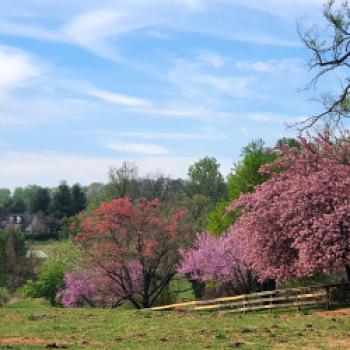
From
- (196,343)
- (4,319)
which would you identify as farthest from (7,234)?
(196,343)

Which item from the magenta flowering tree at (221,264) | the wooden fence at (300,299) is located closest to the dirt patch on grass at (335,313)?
the wooden fence at (300,299)

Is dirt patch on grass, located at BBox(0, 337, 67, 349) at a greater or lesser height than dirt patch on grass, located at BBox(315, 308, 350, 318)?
greater

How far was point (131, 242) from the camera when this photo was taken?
3641 cm

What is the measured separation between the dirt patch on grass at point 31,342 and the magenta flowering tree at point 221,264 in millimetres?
16066

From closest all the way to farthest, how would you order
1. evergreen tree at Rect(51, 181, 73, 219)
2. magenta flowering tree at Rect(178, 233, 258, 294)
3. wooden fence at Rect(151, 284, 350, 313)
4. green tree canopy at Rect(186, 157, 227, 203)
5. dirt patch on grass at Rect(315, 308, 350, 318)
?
dirt patch on grass at Rect(315, 308, 350, 318), wooden fence at Rect(151, 284, 350, 313), magenta flowering tree at Rect(178, 233, 258, 294), green tree canopy at Rect(186, 157, 227, 203), evergreen tree at Rect(51, 181, 73, 219)

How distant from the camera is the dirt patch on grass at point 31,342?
48.6 ft

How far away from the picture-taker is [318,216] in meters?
24.3

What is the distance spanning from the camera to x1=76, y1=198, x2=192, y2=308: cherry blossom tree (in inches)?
1406

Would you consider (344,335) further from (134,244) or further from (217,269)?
(134,244)

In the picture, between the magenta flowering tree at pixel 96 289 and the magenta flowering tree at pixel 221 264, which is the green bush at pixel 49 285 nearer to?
the magenta flowering tree at pixel 96 289

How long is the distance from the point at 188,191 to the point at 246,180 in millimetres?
48257

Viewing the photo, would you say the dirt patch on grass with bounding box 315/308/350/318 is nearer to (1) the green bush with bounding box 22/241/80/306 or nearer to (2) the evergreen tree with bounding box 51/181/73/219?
(1) the green bush with bounding box 22/241/80/306

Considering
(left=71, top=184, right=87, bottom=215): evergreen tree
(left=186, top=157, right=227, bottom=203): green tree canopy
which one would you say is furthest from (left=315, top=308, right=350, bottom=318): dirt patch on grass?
(left=71, top=184, right=87, bottom=215): evergreen tree

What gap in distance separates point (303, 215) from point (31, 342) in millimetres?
12880
